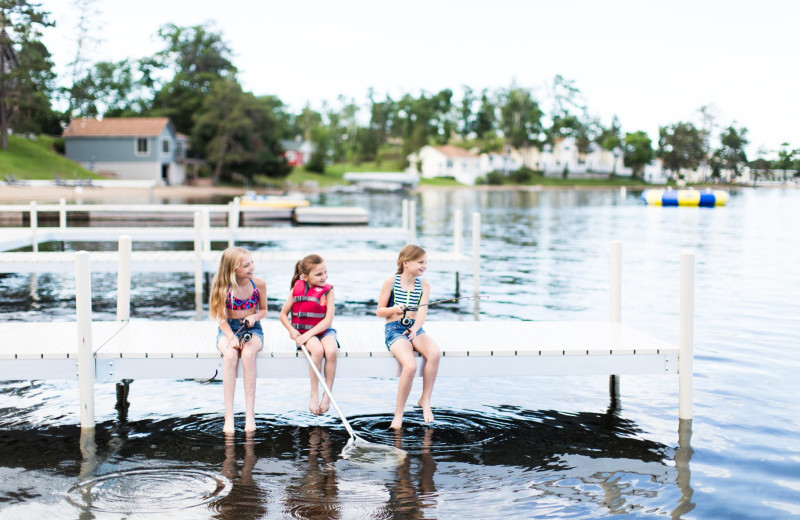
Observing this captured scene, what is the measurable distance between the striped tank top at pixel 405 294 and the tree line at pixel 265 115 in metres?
66.1

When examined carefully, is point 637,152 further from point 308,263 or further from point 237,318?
point 237,318

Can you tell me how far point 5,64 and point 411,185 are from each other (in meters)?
52.1

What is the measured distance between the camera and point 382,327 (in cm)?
886

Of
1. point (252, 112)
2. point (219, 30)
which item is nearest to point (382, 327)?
point (252, 112)

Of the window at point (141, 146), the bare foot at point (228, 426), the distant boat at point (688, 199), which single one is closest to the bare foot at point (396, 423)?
the bare foot at point (228, 426)

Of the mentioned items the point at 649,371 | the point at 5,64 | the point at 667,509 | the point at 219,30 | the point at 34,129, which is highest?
the point at 219,30

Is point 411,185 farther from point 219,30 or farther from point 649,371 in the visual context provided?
point 649,371

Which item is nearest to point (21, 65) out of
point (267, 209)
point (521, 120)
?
point (267, 209)

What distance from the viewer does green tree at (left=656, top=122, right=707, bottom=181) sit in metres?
149

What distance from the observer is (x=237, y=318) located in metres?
7.41

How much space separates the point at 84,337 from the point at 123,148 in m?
71.9

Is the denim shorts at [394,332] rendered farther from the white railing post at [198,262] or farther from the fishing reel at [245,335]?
the white railing post at [198,262]

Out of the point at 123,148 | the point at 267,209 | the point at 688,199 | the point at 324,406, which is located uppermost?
the point at 123,148

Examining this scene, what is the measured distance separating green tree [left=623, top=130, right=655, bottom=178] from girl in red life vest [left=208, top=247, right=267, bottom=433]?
143473mm
